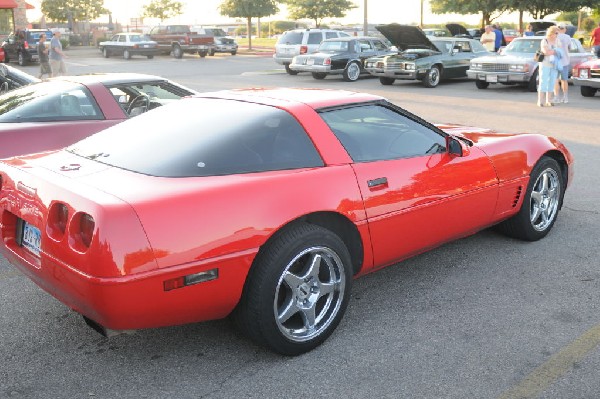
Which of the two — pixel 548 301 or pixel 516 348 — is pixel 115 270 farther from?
pixel 548 301

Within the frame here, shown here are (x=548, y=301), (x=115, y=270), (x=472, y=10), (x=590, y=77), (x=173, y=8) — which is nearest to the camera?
(x=115, y=270)

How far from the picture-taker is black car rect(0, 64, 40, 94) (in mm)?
9492

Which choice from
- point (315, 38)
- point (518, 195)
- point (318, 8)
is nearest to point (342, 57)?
point (315, 38)

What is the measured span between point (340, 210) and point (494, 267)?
1.73 metres

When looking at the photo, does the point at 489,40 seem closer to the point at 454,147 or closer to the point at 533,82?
the point at 533,82

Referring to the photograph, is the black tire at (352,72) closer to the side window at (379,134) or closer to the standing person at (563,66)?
the standing person at (563,66)

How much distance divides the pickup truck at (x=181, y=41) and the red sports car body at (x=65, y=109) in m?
Answer: 30.8

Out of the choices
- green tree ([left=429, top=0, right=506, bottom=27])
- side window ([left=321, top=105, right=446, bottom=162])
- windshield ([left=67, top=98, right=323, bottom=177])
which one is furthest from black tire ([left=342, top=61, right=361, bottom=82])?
green tree ([left=429, top=0, right=506, bottom=27])

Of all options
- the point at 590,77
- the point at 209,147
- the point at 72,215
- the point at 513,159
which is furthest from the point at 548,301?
the point at 590,77

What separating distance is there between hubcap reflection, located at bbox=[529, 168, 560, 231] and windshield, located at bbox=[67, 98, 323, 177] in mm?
2385

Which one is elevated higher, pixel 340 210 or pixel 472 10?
pixel 472 10

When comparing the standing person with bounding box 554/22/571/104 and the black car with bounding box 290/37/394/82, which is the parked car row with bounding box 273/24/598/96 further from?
the standing person with bounding box 554/22/571/104

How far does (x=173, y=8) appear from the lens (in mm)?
68812

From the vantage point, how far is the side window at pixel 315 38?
24.6 m
